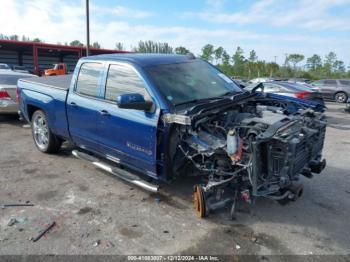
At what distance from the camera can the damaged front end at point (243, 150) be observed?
3.64 m

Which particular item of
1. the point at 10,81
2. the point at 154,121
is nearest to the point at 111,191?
the point at 154,121

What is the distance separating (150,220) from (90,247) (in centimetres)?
83

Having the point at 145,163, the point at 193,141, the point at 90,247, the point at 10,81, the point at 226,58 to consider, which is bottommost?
the point at 90,247

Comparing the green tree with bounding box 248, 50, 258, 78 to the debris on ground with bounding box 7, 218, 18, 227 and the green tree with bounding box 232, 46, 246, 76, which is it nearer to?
the green tree with bounding box 232, 46, 246, 76

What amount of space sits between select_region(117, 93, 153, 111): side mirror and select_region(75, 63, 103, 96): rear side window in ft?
4.10

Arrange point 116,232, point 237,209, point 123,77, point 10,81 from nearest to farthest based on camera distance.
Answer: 1. point 116,232
2. point 237,209
3. point 123,77
4. point 10,81

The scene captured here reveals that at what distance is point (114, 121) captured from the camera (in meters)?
4.65

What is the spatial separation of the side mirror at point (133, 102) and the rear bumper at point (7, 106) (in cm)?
664

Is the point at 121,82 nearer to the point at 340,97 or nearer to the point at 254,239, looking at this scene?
the point at 254,239

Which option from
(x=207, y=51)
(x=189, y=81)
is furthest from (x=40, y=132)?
(x=207, y=51)

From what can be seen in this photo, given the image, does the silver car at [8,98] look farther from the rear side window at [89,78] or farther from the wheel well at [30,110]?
the rear side window at [89,78]

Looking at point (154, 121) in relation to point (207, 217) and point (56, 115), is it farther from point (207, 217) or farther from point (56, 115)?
point (56, 115)

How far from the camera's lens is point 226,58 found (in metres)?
67.3

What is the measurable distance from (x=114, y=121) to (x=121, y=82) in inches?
Result: 21.8
